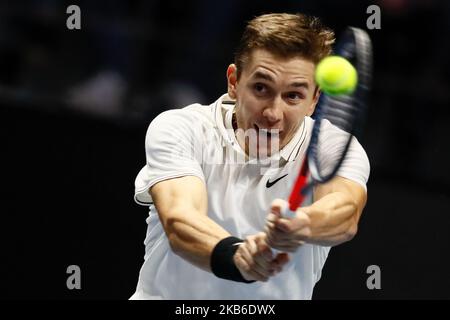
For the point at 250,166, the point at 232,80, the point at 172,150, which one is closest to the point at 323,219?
the point at 250,166

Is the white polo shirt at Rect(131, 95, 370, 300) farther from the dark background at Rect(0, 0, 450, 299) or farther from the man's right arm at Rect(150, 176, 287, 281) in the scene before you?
the dark background at Rect(0, 0, 450, 299)

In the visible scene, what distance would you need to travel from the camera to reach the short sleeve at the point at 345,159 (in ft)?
12.1

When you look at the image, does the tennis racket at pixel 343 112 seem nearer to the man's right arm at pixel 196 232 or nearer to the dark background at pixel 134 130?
the man's right arm at pixel 196 232

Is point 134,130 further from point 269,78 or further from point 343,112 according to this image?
point 343,112

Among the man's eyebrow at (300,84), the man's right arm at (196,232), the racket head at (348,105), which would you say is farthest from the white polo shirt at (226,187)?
the racket head at (348,105)

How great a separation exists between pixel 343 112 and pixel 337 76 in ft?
1.03

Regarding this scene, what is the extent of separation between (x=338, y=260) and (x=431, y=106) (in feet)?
3.30

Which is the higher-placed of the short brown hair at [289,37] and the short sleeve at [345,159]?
the short brown hair at [289,37]

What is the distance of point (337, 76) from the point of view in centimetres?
310

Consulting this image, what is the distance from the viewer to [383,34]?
5.95 metres

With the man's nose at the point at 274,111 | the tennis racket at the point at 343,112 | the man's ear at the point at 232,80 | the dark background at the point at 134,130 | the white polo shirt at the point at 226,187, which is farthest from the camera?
the dark background at the point at 134,130

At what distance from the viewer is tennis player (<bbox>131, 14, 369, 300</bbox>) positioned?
11.9ft
